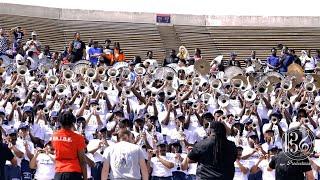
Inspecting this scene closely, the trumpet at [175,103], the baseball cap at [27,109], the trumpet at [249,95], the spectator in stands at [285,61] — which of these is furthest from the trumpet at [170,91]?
the spectator in stands at [285,61]

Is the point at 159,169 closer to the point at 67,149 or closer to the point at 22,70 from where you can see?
the point at 67,149

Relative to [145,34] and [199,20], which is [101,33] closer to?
[145,34]

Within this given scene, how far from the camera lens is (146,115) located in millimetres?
19078

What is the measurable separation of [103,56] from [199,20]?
12205 mm

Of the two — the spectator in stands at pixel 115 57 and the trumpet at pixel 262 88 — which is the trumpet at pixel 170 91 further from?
the spectator in stands at pixel 115 57

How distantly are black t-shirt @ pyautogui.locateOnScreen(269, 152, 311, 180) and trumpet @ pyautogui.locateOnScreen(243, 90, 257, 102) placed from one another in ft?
29.1

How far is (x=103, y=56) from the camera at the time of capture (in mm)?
26516

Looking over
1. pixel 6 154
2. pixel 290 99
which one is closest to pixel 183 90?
pixel 290 99

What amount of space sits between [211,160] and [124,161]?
1.07m

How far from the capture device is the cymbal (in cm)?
2461

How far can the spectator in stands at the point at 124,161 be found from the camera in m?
12.3

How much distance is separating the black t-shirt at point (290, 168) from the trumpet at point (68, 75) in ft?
34.4

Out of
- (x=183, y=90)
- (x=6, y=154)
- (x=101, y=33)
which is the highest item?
(x=101, y=33)

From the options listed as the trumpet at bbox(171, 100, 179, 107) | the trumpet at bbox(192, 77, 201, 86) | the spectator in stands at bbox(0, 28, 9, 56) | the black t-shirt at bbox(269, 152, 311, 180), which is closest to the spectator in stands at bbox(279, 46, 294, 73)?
the trumpet at bbox(192, 77, 201, 86)
